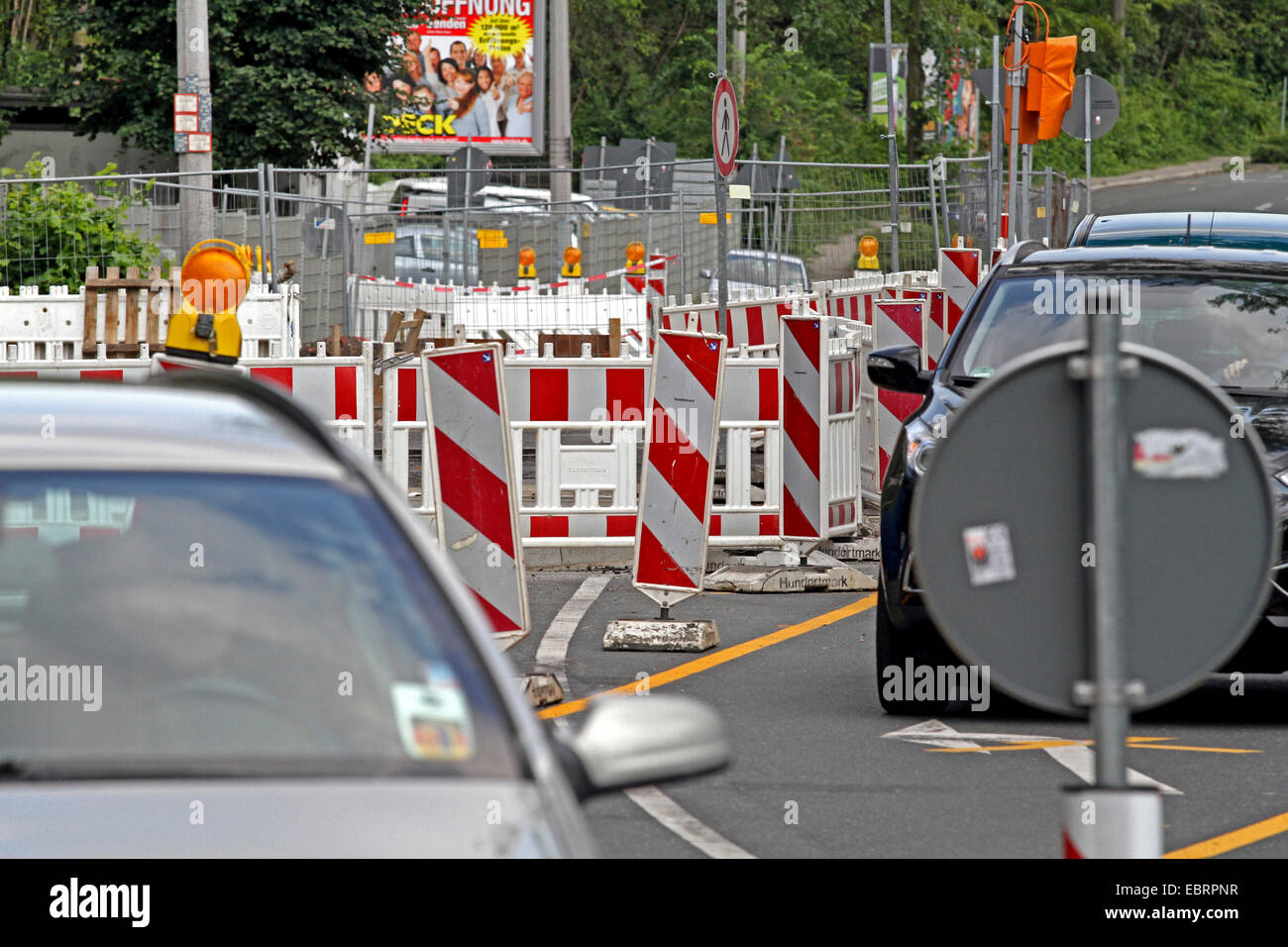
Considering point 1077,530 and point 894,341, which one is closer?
point 1077,530

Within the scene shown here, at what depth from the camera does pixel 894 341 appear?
14383 mm

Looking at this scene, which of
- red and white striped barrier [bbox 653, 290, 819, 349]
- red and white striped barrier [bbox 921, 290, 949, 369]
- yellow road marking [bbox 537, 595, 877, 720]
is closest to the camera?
yellow road marking [bbox 537, 595, 877, 720]

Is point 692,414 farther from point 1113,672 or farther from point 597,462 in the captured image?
point 1113,672

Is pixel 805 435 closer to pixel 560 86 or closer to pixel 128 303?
pixel 128 303

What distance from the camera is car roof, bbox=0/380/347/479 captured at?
344 centimetres

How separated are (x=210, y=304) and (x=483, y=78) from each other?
3320 cm

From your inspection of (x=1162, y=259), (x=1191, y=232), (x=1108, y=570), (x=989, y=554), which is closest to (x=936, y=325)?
(x=1191, y=232)

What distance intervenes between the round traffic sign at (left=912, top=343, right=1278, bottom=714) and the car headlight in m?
4.45

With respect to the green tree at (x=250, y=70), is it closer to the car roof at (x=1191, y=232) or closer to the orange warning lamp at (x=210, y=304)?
the car roof at (x=1191, y=232)

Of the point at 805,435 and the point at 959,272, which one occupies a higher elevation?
the point at 959,272

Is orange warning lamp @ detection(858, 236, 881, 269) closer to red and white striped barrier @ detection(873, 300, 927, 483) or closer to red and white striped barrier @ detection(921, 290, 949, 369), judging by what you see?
red and white striped barrier @ detection(921, 290, 949, 369)

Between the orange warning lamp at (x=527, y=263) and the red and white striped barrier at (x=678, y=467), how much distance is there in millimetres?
17926

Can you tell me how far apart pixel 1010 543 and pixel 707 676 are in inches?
220

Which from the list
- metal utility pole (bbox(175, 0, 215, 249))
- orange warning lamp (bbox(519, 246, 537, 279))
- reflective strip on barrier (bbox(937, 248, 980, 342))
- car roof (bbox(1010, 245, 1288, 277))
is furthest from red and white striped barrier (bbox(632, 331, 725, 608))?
orange warning lamp (bbox(519, 246, 537, 279))
